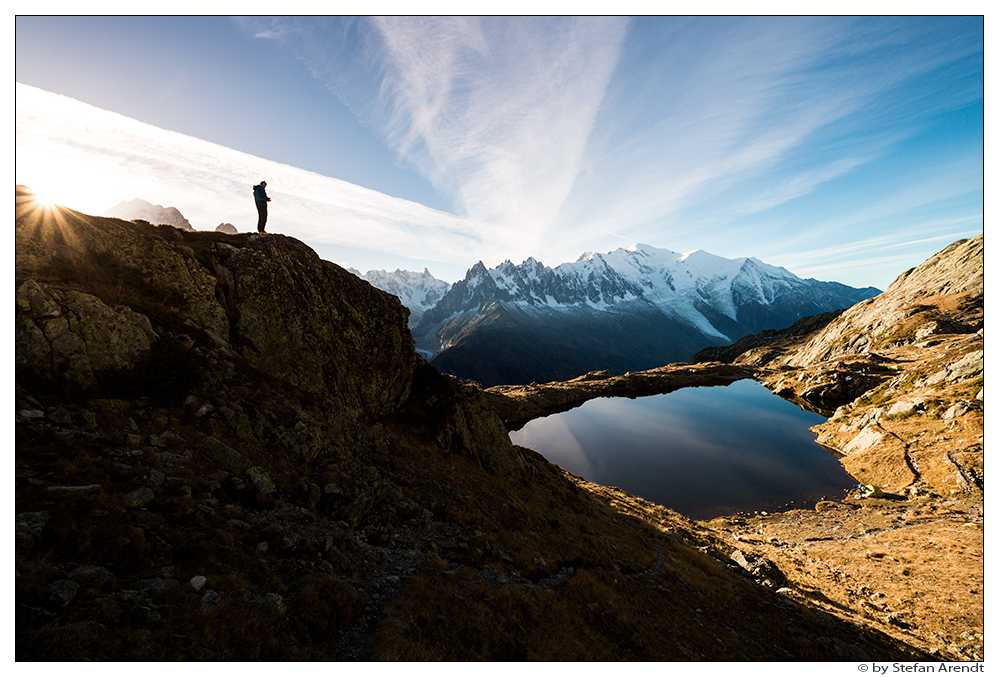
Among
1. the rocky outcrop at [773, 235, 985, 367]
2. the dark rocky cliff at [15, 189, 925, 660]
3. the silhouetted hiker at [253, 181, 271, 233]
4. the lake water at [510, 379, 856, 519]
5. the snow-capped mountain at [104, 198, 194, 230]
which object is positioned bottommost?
the lake water at [510, 379, 856, 519]

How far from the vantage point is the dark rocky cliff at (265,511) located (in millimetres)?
6879

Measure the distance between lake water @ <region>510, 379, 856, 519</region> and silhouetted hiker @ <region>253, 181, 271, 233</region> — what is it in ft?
175

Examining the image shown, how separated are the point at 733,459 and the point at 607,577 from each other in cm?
5953

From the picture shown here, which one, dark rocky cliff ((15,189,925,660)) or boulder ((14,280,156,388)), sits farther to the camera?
boulder ((14,280,156,388))

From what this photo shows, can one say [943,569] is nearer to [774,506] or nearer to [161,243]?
[774,506]

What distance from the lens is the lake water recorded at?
48.0m

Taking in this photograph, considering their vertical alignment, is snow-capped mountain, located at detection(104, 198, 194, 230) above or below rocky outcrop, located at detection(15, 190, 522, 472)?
above

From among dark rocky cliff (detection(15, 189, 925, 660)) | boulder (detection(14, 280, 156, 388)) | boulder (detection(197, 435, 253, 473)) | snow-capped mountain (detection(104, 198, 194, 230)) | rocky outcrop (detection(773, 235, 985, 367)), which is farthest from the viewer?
rocky outcrop (detection(773, 235, 985, 367))

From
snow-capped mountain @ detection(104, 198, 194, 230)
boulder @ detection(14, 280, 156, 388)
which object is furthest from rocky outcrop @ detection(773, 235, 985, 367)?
snow-capped mountain @ detection(104, 198, 194, 230)

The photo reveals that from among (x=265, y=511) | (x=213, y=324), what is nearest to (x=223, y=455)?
(x=265, y=511)

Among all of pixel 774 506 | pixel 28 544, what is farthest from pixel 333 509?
pixel 774 506

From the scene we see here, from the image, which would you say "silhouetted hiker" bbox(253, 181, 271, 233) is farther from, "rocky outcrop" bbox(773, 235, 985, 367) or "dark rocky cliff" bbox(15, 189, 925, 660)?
"rocky outcrop" bbox(773, 235, 985, 367)

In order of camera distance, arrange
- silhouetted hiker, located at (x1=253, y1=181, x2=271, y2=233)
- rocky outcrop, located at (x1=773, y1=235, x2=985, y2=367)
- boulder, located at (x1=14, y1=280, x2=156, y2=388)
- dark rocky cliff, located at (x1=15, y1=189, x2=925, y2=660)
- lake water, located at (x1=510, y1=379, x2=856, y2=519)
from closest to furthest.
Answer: dark rocky cliff, located at (x1=15, y1=189, x2=925, y2=660)
boulder, located at (x1=14, y1=280, x2=156, y2=388)
silhouetted hiker, located at (x1=253, y1=181, x2=271, y2=233)
lake water, located at (x1=510, y1=379, x2=856, y2=519)
rocky outcrop, located at (x1=773, y1=235, x2=985, y2=367)

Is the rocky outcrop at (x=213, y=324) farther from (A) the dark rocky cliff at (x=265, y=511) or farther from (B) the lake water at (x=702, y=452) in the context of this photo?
(B) the lake water at (x=702, y=452)
